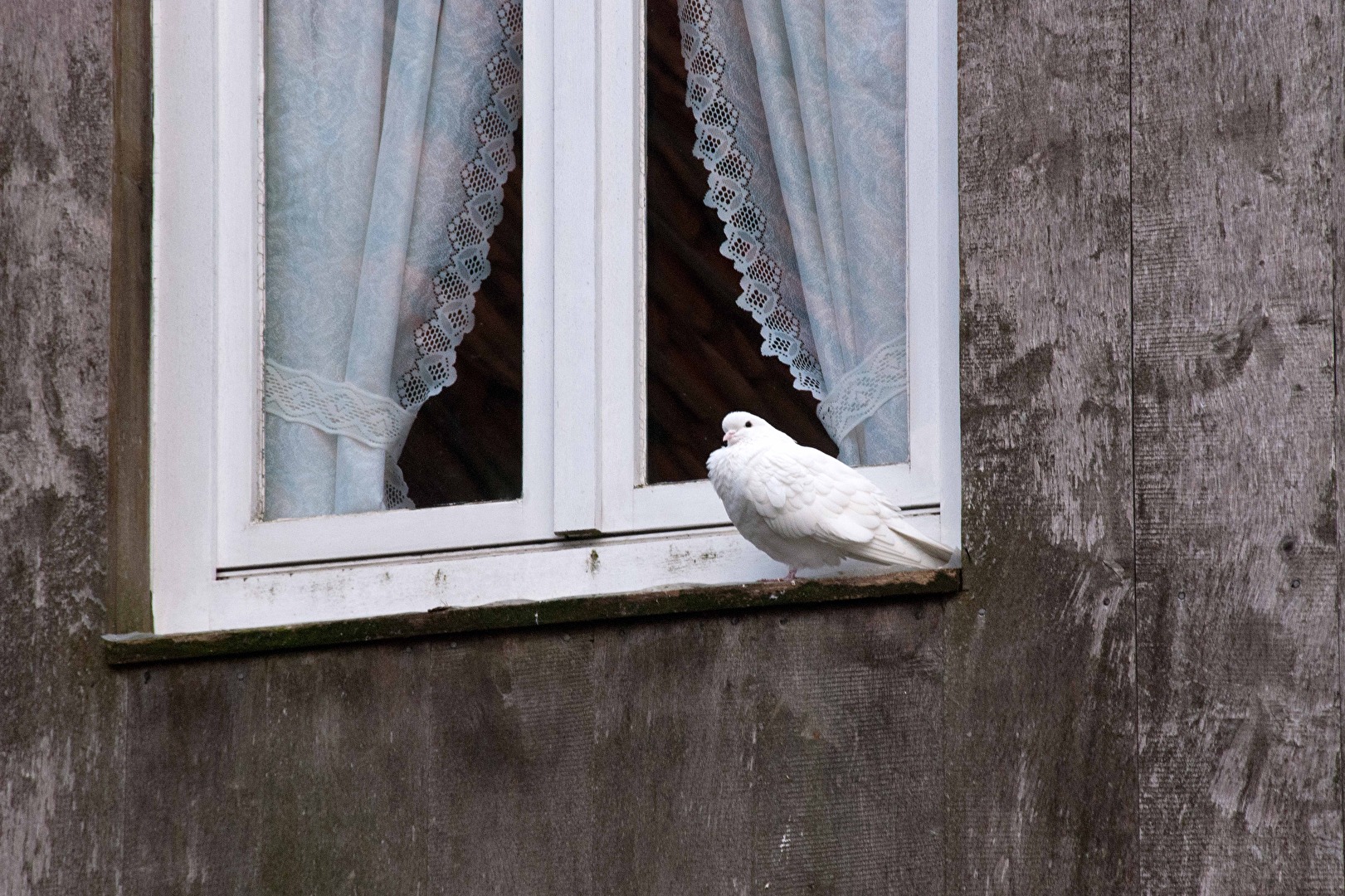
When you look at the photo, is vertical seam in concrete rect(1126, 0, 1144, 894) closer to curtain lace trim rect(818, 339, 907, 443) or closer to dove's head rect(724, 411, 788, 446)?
curtain lace trim rect(818, 339, 907, 443)

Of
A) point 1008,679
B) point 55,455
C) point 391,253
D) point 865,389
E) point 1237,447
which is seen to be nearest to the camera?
point 1237,447

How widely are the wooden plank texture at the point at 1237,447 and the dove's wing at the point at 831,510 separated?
0.41 meters

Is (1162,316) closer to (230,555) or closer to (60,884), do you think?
(230,555)

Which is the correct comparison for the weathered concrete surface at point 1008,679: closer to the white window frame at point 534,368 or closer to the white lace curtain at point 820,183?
the white window frame at point 534,368

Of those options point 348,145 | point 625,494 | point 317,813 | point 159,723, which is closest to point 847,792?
point 625,494

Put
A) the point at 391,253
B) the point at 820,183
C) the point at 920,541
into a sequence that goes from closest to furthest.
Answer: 1. the point at 920,541
2. the point at 820,183
3. the point at 391,253

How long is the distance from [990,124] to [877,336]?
1.59 feet

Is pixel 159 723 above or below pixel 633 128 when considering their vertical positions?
below

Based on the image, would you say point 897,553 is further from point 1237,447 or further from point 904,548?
point 1237,447

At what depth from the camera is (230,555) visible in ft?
13.4

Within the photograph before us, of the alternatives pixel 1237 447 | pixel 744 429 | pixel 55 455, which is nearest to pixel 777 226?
pixel 744 429

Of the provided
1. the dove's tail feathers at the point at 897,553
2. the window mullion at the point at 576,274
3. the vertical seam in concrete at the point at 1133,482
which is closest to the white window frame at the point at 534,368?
the window mullion at the point at 576,274

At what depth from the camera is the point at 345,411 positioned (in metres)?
4.16

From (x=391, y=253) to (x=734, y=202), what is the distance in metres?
0.76
